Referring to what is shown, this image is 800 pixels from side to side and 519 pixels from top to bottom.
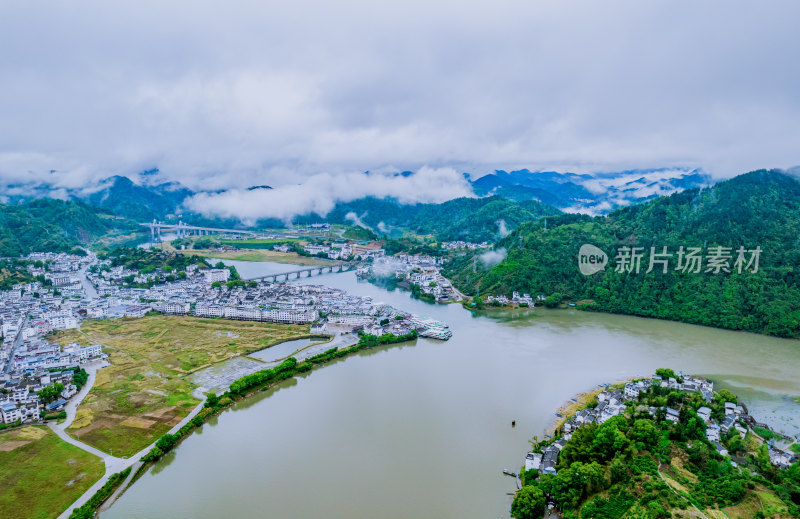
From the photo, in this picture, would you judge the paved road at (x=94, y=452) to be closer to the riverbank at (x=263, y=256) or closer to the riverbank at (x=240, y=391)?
the riverbank at (x=240, y=391)

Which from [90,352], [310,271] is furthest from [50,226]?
[90,352]

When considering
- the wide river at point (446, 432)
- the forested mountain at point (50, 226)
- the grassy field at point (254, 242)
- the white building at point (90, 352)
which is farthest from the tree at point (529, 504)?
the grassy field at point (254, 242)

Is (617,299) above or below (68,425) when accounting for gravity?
above

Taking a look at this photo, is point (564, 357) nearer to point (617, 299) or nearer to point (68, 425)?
point (617, 299)

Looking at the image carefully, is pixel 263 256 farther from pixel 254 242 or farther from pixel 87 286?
pixel 87 286

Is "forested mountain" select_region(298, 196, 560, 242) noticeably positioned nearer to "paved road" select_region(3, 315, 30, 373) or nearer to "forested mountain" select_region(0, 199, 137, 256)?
"forested mountain" select_region(0, 199, 137, 256)

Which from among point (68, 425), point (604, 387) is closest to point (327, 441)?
point (68, 425)
